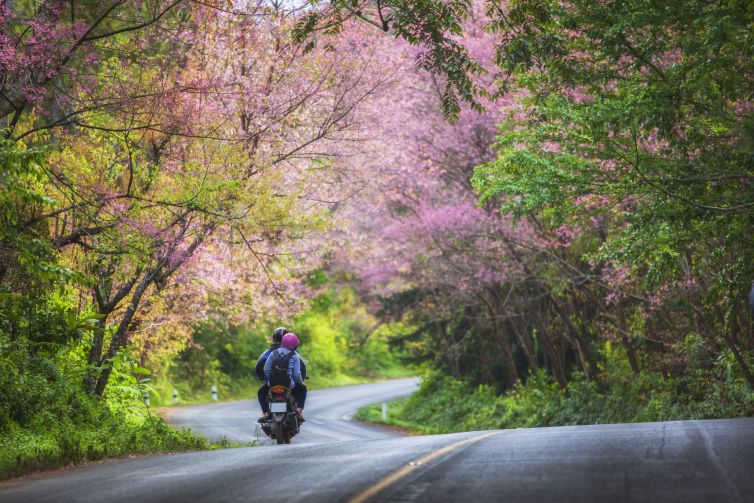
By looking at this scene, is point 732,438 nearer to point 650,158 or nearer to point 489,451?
point 489,451

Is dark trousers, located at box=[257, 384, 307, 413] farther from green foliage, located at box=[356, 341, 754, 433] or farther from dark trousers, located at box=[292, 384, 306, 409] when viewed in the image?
green foliage, located at box=[356, 341, 754, 433]

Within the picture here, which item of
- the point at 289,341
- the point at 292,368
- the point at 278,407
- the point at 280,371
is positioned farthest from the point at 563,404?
the point at 289,341

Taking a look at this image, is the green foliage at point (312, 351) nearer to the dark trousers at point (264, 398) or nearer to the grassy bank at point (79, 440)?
the grassy bank at point (79, 440)

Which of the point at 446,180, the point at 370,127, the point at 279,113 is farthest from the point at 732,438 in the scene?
the point at 446,180

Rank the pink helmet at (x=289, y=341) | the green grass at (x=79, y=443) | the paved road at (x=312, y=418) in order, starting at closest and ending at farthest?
the green grass at (x=79, y=443) < the pink helmet at (x=289, y=341) < the paved road at (x=312, y=418)

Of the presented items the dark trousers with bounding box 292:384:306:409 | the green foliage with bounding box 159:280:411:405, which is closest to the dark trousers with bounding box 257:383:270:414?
the dark trousers with bounding box 292:384:306:409

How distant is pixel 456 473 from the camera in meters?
8.54

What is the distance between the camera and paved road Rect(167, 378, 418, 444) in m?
28.5

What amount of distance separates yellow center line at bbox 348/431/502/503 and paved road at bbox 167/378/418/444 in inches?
527

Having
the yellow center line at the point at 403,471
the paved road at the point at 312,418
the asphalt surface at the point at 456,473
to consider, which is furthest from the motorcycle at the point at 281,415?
the paved road at the point at 312,418

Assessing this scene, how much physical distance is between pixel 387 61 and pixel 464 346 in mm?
15621

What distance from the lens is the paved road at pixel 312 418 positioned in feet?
93.7

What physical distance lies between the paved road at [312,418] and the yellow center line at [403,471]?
527 inches

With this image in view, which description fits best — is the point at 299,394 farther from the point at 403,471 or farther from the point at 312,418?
the point at 312,418
